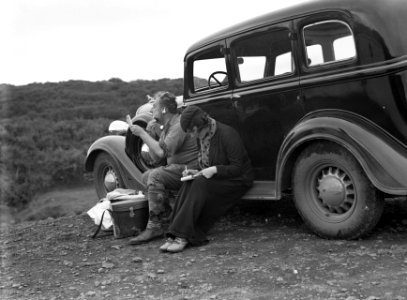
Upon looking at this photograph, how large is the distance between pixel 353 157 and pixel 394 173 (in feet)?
1.27

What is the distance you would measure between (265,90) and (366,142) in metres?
1.29

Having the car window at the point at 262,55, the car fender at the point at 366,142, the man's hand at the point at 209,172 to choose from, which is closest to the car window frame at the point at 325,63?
the car window at the point at 262,55

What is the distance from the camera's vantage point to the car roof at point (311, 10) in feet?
14.2

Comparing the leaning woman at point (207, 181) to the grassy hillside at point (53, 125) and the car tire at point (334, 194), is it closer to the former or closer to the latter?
the car tire at point (334, 194)

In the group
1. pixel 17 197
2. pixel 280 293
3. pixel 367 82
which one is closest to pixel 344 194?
pixel 367 82

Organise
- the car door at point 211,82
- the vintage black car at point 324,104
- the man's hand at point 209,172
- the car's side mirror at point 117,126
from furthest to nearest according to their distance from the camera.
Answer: the car's side mirror at point 117,126 < the car door at point 211,82 < the man's hand at point 209,172 < the vintage black car at point 324,104

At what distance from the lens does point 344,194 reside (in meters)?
4.47

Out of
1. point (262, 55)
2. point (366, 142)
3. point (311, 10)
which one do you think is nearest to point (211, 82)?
point (262, 55)

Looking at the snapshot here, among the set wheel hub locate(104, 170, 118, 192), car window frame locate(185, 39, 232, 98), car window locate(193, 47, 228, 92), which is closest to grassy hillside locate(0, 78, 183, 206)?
wheel hub locate(104, 170, 118, 192)

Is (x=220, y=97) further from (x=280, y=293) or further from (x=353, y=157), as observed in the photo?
(x=280, y=293)

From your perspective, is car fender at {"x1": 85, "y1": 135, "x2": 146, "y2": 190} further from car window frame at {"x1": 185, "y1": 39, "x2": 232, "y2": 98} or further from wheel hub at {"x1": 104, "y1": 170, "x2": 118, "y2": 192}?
car window frame at {"x1": 185, "y1": 39, "x2": 232, "y2": 98}

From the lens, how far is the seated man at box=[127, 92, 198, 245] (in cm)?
542

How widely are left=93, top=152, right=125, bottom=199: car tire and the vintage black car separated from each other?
2.14 meters

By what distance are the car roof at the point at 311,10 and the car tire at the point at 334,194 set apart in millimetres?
1191
